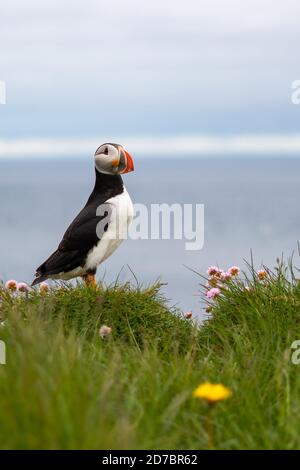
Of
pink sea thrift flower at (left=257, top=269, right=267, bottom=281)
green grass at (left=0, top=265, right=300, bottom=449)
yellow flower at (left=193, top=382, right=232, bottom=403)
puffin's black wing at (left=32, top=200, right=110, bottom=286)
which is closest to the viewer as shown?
green grass at (left=0, top=265, right=300, bottom=449)

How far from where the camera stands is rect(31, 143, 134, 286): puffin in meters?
9.14

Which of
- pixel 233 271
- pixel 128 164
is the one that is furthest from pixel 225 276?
pixel 128 164

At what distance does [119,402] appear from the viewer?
4.74 m

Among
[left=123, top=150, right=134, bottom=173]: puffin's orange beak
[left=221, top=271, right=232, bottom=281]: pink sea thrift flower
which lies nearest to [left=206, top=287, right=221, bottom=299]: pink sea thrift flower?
[left=221, top=271, right=232, bottom=281]: pink sea thrift flower

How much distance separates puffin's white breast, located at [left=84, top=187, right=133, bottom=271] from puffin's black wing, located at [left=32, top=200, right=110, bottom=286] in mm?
52

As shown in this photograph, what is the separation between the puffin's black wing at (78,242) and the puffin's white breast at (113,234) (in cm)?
5

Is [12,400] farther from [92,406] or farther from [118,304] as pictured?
[118,304]

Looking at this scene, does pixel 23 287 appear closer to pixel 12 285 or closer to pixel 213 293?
pixel 12 285

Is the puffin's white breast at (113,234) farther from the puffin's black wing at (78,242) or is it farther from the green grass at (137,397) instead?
the green grass at (137,397)

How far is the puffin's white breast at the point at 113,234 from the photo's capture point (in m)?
9.14

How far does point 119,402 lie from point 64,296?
3.55 metres

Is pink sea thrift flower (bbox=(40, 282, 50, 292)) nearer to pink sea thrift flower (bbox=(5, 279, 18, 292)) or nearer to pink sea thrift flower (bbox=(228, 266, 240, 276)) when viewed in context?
pink sea thrift flower (bbox=(5, 279, 18, 292))

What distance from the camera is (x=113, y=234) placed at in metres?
9.15
